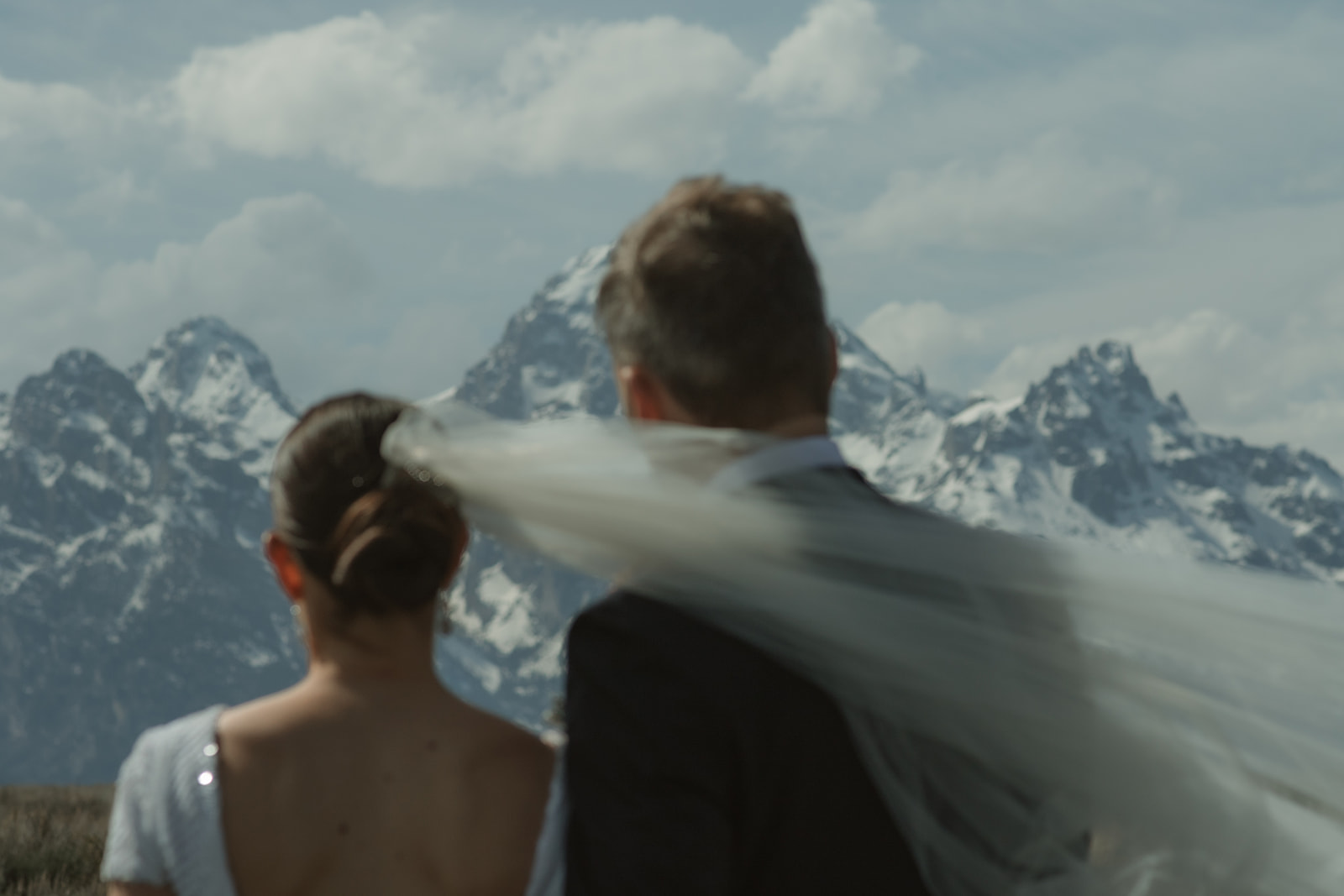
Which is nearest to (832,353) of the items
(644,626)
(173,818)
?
(644,626)

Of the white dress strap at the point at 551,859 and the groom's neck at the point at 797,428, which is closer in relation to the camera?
→ the groom's neck at the point at 797,428

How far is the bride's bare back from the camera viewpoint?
2.74m

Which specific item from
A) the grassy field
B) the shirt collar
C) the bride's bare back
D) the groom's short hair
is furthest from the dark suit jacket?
the grassy field

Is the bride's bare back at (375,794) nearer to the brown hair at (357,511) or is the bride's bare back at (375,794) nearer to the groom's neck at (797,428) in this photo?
the brown hair at (357,511)

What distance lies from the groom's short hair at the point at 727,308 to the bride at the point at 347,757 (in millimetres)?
650

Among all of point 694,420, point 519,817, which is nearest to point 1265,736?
point 694,420

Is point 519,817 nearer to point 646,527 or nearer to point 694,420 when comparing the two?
point 646,527

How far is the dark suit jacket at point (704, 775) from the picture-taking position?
2.07 meters

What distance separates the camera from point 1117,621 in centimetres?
244

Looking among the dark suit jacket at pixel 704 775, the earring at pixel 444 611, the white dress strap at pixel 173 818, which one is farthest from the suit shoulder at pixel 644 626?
the white dress strap at pixel 173 818

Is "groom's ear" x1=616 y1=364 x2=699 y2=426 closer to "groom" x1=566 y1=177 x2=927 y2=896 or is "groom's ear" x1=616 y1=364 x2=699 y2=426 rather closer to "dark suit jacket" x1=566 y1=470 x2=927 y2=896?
"groom" x1=566 y1=177 x2=927 y2=896

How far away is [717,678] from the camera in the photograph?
7.16 ft

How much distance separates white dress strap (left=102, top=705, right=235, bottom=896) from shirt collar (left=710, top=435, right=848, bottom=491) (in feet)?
3.57

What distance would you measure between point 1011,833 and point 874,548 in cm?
48
